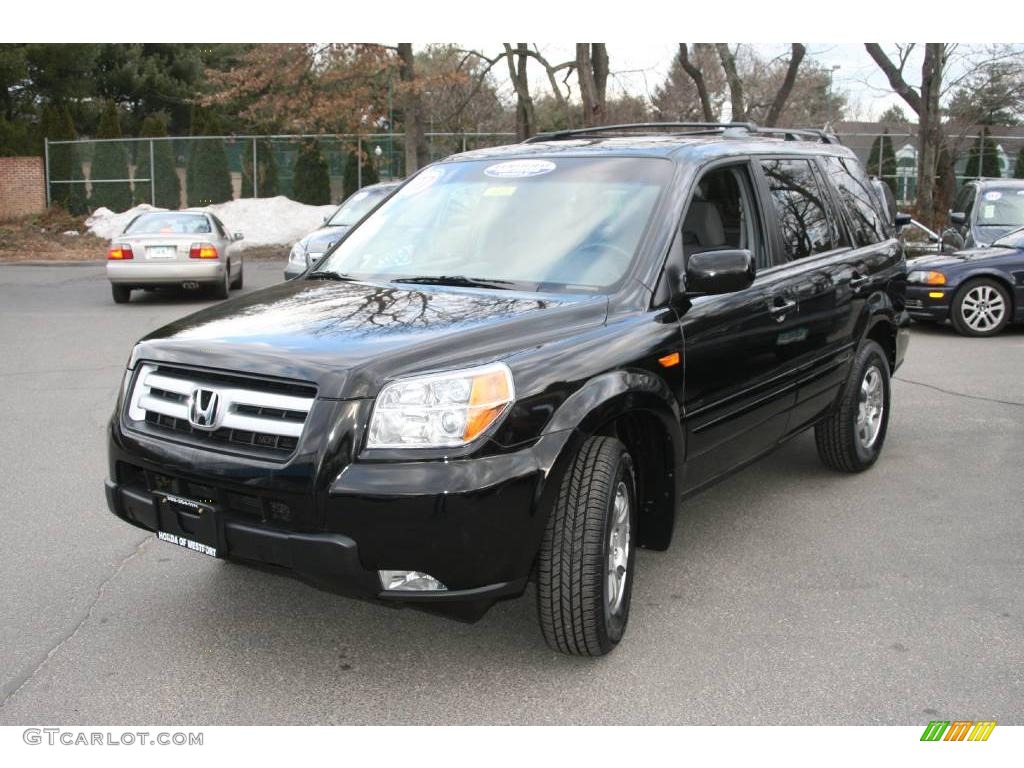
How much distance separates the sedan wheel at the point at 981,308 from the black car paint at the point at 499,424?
7.82 meters

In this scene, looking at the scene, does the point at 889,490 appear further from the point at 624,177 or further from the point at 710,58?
the point at 710,58

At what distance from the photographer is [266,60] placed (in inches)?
1023

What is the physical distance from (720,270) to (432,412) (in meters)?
1.41

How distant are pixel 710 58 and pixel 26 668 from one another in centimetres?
4267

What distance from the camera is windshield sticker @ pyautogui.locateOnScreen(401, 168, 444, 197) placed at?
5117 millimetres

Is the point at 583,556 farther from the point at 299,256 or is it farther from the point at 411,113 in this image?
the point at 411,113

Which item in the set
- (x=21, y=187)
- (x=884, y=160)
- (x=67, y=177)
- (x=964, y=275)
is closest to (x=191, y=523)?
(x=964, y=275)

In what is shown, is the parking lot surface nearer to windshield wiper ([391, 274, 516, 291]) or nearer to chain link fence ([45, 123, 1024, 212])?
windshield wiper ([391, 274, 516, 291])

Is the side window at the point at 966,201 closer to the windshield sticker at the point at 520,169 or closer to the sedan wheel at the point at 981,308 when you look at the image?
the sedan wheel at the point at 981,308

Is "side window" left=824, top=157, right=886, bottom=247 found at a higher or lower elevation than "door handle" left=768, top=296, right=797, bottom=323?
higher

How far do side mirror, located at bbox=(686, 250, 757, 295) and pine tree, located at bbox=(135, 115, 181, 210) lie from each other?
30.7 m

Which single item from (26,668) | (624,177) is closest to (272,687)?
(26,668)

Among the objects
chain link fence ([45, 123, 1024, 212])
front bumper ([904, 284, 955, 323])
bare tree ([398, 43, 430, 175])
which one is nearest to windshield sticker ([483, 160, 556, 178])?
front bumper ([904, 284, 955, 323])

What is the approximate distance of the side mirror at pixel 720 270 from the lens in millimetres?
3998
